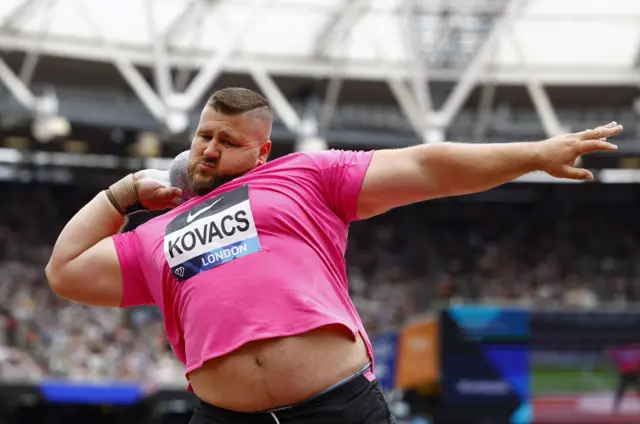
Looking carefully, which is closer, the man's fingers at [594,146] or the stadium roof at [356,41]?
the man's fingers at [594,146]

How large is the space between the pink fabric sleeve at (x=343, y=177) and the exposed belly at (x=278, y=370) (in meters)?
0.41

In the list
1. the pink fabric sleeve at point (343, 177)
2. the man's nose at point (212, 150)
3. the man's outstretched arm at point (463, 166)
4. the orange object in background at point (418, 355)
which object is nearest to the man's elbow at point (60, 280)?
the man's nose at point (212, 150)

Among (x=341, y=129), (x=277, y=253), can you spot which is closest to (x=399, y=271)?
(x=341, y=129)

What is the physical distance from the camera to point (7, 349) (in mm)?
19172

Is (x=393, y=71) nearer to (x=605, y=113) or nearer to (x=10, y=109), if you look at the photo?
(x=605, y=113)

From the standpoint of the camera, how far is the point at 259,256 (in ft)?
10.6

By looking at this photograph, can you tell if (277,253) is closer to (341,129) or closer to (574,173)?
(574,173)

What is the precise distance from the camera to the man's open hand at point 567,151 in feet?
10.1

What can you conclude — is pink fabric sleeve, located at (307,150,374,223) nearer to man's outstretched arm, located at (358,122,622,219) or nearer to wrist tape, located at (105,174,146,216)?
man's outstretched arm, located at (358,122,622,219)

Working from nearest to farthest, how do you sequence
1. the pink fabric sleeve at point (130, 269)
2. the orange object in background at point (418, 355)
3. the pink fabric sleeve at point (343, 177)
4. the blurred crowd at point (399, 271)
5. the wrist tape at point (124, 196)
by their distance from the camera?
the pink fabric sleeve at point (343, 177)
the pink fabric sleeve at point (130, 269)
the wrist tape at point (124, 196)
the orange object in background at point (418, 355)
the blurred crowd at point (399, 271)

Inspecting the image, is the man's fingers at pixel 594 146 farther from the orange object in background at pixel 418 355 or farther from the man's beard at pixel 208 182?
the orange object in background at pixel 418 355

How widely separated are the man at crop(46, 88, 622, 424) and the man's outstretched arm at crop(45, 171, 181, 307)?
3 centimetres

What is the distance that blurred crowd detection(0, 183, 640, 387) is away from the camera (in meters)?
19.7

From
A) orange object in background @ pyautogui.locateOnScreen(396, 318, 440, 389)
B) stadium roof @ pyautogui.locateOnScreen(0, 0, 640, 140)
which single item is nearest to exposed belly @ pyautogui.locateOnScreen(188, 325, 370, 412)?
orange object in background @ pyautogui.locateOnScreen(396, 318, 440, 389)
